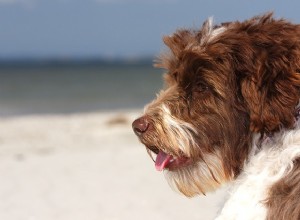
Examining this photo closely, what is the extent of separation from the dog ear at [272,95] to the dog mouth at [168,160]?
1.85 ft

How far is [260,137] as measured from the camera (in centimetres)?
393

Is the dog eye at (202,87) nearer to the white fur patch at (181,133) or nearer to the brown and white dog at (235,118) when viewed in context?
the brown and white dog at (235,118)

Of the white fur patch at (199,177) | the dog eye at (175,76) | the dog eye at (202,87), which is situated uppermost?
the dog eye at (202,87)

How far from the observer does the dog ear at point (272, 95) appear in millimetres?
3725

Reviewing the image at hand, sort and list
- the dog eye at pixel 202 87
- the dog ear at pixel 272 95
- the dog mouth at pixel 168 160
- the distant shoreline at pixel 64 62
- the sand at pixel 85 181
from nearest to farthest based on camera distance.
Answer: the dog ear at pixel 272 95, the dog eye at pixel 202 87, the dog mouth at pixel 168 160, the sand at pixel 85 181, the distant shoreline at pixel 64 62

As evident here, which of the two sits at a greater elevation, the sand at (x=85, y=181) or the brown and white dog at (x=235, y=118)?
the brown and white dog at (x=235, y=118)

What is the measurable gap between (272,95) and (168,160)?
32.9 inches

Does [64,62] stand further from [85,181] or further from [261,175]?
[261,175]

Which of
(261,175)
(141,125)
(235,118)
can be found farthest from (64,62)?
(261,175)

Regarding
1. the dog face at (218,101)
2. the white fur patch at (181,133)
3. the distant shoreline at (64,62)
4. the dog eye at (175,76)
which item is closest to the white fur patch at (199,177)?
the dog face at (218,101)

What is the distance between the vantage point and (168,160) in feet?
13.8

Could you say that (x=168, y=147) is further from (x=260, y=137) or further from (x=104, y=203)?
(x=104, y=203)

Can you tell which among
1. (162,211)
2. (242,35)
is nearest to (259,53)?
(242,35)

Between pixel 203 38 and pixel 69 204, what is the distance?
5181mm
